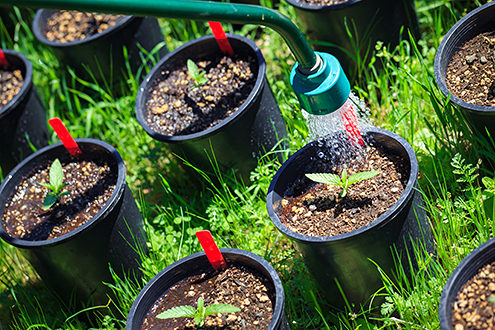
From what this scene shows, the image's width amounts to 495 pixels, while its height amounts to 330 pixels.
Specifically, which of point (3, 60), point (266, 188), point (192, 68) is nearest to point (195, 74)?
point (192, 68)

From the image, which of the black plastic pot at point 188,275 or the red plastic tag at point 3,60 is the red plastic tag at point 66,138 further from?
the red plastic tag at point 3,60

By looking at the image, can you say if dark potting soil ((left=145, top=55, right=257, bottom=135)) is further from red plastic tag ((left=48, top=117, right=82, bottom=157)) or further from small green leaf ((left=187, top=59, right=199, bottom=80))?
red plastic tag ((left=48, top=117, right=82, bottom=157))

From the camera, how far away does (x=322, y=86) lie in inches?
66.1

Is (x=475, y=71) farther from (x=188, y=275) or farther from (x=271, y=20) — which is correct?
(x=188, y=275)

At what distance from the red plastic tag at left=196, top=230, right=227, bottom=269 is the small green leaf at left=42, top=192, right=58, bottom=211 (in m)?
0.74

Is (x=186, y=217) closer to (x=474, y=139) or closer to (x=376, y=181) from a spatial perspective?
(x=376, y=181)

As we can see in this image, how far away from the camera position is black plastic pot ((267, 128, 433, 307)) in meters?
1.86

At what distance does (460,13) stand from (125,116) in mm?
1762

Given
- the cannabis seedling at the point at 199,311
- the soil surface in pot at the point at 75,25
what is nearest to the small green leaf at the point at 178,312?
the cannabis seedling at the point at 199,311

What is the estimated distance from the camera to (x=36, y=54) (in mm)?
3730

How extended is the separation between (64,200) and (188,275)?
0.71m

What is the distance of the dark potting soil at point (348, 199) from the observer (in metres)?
1.98

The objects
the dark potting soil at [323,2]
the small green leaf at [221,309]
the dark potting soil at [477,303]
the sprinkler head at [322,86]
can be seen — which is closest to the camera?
Result: the dark potting soil at [477,303]

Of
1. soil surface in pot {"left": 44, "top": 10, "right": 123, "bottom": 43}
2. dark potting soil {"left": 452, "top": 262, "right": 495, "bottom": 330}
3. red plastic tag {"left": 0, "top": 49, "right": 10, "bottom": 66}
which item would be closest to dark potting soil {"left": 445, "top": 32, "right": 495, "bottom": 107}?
dark potting soil {"left": 452, "top": 262, "right": 495, "bottom": 330}
